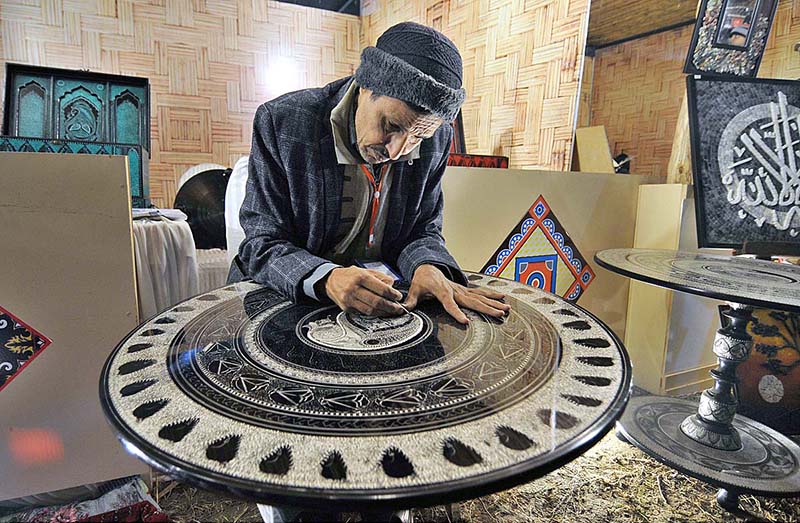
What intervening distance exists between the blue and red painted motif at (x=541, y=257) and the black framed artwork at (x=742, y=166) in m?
0.53

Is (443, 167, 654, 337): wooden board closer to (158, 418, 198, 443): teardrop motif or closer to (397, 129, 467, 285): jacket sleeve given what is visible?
(397, 129, 467, 285): jacket sleeve

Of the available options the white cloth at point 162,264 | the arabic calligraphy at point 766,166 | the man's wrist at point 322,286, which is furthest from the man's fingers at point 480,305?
the arabic calligraphy at point 766,166

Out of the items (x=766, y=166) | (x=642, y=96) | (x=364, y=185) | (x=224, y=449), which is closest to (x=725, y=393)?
(x=766, y=166)

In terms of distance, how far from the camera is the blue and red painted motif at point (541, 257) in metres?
1.95

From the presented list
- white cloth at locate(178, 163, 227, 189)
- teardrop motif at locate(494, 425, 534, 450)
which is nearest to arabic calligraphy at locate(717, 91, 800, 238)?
teardrop motif at locate(494, 425, 534, 450)

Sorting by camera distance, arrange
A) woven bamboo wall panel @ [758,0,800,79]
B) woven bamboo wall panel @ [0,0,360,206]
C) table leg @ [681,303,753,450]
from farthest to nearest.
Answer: woven bamboo wall panel @ [0,0,360,206], woven bamboo wall panel @ [758,0,800,79], table leg @ [681,303,753,450]

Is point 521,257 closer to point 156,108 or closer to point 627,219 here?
point 627,219

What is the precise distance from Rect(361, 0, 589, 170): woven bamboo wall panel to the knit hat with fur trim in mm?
1556

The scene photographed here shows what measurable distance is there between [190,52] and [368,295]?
3487 millimetres

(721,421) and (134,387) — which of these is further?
(721,421)

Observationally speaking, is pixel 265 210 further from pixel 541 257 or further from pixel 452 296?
pixel 541 257

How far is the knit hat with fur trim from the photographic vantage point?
866mm

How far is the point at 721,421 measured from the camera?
1.68 m

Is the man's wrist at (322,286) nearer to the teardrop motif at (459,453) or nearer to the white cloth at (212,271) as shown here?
the teardrop motif at (459,453)
